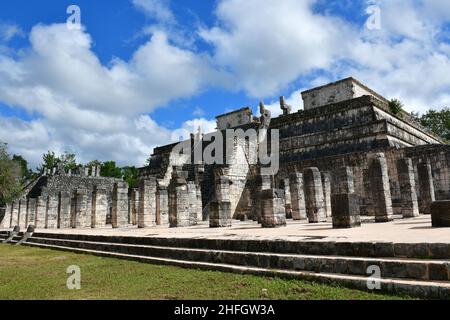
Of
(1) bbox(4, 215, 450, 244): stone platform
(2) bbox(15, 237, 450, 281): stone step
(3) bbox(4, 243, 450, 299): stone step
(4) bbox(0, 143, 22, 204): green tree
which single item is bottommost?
(3) bbox(4, 243, 450, 299): stone step

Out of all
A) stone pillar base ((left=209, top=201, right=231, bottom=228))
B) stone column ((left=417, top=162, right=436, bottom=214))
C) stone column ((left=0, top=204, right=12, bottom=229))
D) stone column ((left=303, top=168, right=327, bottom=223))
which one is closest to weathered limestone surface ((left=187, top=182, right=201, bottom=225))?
stone pillar base ((left=209, top=201, right=231, bottom=228))

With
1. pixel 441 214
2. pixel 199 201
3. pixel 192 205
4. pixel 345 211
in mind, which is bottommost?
pixel 441 214

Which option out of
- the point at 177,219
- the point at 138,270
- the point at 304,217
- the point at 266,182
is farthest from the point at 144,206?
the point at 138,270

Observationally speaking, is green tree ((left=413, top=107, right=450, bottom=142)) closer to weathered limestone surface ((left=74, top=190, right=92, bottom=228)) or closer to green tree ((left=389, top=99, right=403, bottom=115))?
green tree ((left=389, top=99, right=403, bottom=115))

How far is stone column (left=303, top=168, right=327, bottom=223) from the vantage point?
1182 cm

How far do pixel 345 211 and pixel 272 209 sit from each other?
246 cm

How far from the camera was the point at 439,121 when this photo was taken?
121 ft

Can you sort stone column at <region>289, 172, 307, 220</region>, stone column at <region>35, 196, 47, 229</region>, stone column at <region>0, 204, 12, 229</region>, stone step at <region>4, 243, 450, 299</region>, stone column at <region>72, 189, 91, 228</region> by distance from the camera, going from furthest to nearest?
stone column at <region>0, 204, 12, 229</region>
stone column at <region>35, 196, 47, 229</region>
stone column at <region>72, 189, 91, 228</region>
stone column at <region>289, 172, 307, 220</region>
stone step at <region>4, 243, 450, 299</region>

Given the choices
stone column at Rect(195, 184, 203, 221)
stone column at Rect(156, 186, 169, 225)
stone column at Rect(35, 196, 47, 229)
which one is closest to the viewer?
stone column at Rect(156, 186, 169, 225)

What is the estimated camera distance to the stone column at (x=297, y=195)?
13391 millimetres

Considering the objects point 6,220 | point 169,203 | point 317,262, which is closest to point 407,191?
point 317,262

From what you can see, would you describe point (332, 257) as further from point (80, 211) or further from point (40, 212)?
point (40, 212)

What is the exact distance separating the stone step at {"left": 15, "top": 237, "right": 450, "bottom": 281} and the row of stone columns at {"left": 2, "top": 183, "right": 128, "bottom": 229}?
29.2 feet
